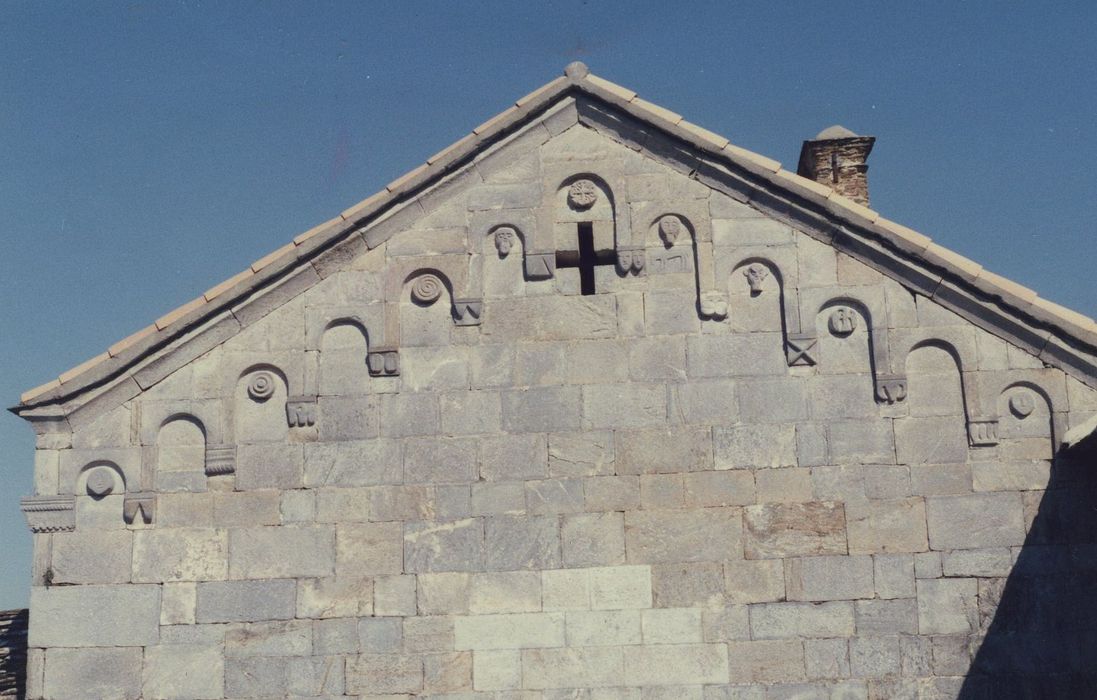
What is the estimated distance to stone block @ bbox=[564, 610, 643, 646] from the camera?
30.2 feet

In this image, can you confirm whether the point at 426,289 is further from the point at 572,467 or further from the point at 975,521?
the point at 975,521

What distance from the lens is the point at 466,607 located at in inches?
367

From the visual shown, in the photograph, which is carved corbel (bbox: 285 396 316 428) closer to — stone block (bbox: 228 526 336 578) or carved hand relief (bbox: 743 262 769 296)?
stone block (bbox: 228 526 336 578)

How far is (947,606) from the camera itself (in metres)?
9.05

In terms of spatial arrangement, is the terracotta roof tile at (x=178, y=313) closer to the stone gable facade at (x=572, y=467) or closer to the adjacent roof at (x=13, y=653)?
the stone gable facade at (x=572, y=467)

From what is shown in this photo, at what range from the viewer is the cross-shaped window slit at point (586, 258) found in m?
9.92

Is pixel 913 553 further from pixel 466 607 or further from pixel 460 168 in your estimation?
pixel 460 168

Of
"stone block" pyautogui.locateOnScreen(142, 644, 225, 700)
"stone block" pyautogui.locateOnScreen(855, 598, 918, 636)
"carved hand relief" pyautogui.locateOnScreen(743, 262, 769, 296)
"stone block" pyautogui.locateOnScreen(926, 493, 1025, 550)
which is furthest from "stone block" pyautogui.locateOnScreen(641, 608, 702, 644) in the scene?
"stone block" pyautogui.locateOnScreen(142, 644, 225, 700)

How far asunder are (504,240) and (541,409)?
4.44 feet

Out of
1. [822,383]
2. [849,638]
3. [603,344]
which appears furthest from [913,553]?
[603,344]

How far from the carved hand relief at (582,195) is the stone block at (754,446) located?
2.01 meters

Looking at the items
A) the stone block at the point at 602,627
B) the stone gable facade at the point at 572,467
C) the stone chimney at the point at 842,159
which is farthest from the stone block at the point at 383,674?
the stone chimney at the point at 842,159

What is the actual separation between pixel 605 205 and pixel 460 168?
3.80 ft

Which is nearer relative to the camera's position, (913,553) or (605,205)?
(913,553)
